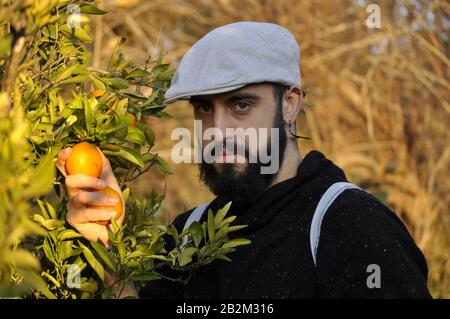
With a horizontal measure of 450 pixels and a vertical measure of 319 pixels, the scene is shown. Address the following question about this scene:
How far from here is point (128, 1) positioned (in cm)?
343

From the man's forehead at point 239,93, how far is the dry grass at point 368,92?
2919mm

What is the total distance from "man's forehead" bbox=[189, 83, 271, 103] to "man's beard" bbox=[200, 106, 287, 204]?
0.10 metres

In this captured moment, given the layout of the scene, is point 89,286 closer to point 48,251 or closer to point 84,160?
point 48,251

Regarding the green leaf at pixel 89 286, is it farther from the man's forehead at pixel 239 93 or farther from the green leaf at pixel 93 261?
the man's forehead at pixel 239 93

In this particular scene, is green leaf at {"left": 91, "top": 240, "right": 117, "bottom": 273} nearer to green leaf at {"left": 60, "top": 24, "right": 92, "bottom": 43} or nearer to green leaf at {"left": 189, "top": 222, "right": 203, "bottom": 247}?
green leaf at {"left": 189, "top": 222, "right": 203, "bottom": 247}

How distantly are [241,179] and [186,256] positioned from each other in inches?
18.3

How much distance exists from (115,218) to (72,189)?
0.47ft

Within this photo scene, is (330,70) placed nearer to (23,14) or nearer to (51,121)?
(51,121)

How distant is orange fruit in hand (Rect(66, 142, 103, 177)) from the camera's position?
6.11 feet

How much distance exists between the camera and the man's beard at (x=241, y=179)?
94.1 inches

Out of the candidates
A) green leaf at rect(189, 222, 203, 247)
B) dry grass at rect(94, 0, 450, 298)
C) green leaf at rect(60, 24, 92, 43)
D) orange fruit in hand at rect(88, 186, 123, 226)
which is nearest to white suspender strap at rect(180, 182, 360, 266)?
green leaf at rect(189, 222, 203, 247)

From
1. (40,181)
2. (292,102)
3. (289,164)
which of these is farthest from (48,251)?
(292,102)

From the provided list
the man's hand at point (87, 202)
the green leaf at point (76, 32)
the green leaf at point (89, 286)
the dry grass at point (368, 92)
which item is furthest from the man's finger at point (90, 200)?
the dry grass at point (368, 92)

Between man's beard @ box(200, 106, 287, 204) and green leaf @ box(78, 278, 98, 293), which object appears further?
man's beard @ box(200, 106, 287, 204)
